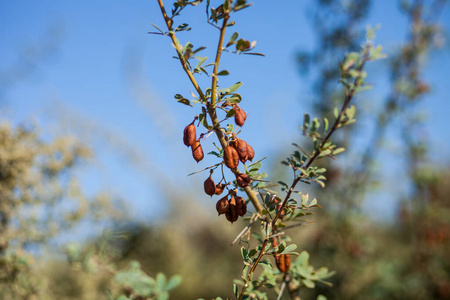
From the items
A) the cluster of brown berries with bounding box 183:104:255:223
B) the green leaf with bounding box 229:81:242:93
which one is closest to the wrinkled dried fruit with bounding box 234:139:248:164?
the cluster of brown berries with bounding box 183:104:255:223

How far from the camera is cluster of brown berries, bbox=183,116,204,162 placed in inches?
26.8

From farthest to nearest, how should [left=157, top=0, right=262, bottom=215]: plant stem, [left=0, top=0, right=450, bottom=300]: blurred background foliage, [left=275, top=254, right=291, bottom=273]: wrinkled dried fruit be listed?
1. [left=0, top=0, right=450, bottom=300]: blurred background foliage
2. [left=275, top=254, right=291, bottom=273]: wrinkled dried fruit
3. [left=157, top=0, right=262, bottom=215]: plant stem

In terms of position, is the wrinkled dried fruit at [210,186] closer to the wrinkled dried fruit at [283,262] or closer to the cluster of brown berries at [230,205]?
the cluster of brown berries at [230,205]

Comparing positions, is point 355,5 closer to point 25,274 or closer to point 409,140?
point 409,140

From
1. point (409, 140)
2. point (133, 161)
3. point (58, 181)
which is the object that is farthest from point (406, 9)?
point (133, 161)

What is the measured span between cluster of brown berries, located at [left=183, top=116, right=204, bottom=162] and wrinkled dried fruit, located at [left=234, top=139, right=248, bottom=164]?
8cm

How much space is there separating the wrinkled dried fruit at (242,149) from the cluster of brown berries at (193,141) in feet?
0.25

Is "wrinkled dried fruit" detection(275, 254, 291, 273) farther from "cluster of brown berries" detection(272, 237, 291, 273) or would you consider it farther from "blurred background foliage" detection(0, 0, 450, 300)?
"blurred background foliage" detection(0, 0, 450, 300)

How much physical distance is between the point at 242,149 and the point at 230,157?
0.11 ft

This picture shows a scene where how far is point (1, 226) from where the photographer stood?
5.60ft

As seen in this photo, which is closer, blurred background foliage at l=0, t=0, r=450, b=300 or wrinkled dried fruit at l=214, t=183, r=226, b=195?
wrinkled dried fruit at l=214, t=183, r=226, b=195

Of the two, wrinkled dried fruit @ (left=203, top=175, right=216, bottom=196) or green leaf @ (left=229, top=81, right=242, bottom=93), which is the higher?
green leaf @ (left=229, top=81, right=242, bottom=93)

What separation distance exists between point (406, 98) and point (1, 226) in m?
2.62

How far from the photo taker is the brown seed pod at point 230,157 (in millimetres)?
643
